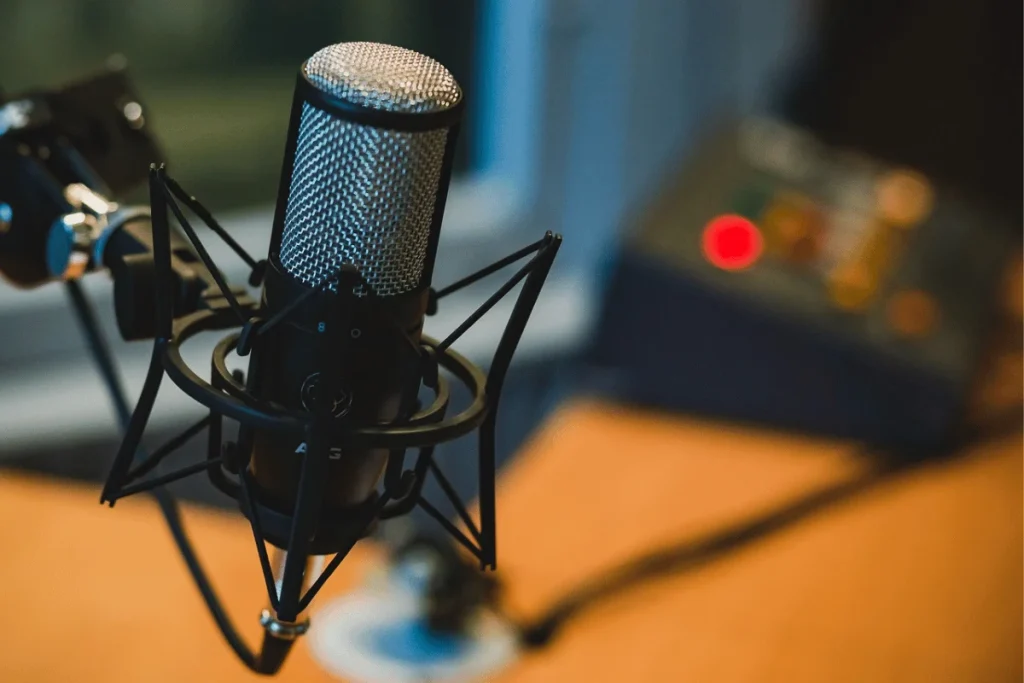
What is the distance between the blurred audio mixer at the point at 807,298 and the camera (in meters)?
1.04

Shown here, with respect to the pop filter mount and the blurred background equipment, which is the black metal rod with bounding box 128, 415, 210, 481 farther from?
the blurred background equipment

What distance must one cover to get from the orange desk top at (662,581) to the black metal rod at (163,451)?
0.29 m

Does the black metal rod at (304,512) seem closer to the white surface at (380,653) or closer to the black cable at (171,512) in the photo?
the black cable at (171,512)

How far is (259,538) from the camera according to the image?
0.38 meters

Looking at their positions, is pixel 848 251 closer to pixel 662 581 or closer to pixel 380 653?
pixel 662 581

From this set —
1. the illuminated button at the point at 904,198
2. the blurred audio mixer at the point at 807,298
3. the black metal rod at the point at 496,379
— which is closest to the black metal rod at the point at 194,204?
the black metal rod at the point at 496,379

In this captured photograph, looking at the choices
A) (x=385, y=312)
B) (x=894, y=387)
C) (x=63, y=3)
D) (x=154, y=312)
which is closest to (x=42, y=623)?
(x=154, y=312)

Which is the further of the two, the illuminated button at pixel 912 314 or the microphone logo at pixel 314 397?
the illuminated button at pixel 912 314

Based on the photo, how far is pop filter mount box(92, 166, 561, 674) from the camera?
1.15 ft

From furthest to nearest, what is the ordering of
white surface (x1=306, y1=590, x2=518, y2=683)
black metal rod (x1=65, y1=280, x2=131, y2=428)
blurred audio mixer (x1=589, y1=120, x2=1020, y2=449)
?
blurred audio mixer (x1=589, y1=120, x2=1020, y2=449) → white surface (x1=306, y1=590, x2=518, y2=683) → black metal rod (x1=65, y1=280, x2=131, y2=428)

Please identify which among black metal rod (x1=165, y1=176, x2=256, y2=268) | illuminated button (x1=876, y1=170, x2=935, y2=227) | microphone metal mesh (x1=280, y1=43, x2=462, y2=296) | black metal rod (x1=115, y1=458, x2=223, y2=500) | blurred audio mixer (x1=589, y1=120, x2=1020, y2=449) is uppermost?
microphone metal mesh (x1=280, y1=43, x2=462, y2=296)

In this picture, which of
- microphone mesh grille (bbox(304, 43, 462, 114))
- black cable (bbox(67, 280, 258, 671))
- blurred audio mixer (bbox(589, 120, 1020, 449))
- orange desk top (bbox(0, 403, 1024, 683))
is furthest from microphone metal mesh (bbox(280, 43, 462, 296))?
blurred audio mixer (bbox(589, 120, 1020, 449))

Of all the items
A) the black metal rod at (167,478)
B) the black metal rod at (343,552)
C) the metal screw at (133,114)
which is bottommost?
the black metal rod at (343,552)

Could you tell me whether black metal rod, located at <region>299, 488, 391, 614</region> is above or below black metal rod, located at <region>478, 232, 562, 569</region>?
below
